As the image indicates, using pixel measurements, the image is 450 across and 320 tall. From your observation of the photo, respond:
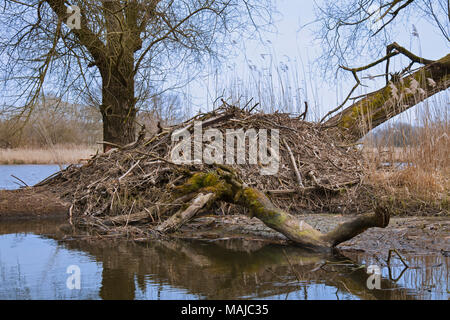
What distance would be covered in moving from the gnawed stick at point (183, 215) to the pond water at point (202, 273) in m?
0.43

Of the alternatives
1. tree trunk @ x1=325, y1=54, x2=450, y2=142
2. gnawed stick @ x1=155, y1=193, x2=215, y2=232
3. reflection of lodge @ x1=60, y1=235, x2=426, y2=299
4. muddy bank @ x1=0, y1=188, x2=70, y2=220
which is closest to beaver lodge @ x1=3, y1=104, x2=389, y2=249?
gnawed stick @ x1=155, y1=193, x2=215, y2=232

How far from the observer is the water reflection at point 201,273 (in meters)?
2.45

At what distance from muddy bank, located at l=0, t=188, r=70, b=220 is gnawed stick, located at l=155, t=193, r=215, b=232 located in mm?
2124

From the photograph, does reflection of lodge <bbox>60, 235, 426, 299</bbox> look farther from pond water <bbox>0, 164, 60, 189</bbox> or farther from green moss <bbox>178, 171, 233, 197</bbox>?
pond water <bbox>0, 164, 60, 189</bbox>

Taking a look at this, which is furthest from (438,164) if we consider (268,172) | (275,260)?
(275,260)

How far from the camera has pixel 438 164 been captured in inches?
205

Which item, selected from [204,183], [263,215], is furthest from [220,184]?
[263,215]

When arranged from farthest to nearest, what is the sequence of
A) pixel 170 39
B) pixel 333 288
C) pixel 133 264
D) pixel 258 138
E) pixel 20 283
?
pixel 170 39 < pixel 258 138 < pixel 133 264 < pixel 20 283 < pixel 333 288

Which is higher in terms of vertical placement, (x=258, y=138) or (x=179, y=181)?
(x=258, y=138)

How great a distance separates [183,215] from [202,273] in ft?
4.95

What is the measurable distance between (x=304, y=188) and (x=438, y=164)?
1.58m
